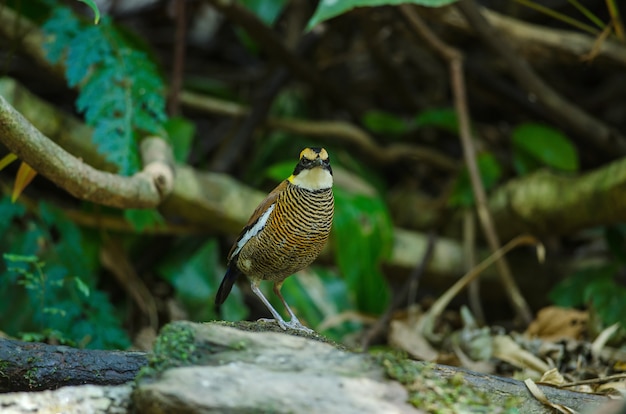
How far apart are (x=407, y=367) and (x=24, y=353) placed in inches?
60.4

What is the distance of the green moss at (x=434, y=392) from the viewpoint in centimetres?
227

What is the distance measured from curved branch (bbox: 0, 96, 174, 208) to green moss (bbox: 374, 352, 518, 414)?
1.73 m

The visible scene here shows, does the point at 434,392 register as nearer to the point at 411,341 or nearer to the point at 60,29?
the point at 411,341

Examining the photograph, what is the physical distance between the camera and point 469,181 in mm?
6457

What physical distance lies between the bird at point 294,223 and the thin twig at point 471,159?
2283 millimetres

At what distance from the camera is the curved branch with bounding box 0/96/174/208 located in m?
3.17

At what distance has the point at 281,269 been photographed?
3801 mm

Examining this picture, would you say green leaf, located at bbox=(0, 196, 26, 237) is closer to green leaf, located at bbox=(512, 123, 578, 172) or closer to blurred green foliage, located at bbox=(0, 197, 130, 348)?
blurred green foliage, located at bbox=(0, 197, 130, 348)

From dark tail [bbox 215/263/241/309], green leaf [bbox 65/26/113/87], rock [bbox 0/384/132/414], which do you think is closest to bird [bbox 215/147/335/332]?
dark tail [bbox 215/263/241/309]

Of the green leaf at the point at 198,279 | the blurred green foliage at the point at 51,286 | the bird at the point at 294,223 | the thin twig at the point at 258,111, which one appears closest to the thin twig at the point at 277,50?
the thin twig at the point at 258,111

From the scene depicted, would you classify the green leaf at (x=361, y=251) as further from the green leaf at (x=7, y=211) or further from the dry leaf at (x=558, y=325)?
the green leaf at (x=7, y=211)

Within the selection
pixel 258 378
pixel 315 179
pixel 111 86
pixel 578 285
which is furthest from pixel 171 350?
pixel 578 285

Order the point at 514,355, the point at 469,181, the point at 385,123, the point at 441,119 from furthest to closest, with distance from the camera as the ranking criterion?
1. the point at 385,123
2. the point at 441,119
3. the point at 469,181
4. the point at 514,355

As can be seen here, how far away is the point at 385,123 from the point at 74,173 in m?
4.32
